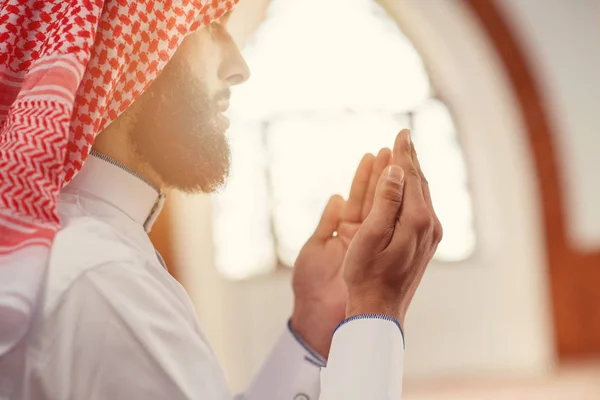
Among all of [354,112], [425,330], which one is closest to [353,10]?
[354,112]

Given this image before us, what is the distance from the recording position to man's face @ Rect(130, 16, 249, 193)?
1.12 m

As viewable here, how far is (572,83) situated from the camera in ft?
18.9

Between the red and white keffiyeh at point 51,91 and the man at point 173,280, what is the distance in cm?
1

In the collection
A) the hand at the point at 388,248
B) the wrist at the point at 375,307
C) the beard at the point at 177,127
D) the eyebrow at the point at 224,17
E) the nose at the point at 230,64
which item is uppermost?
the eyebrow at the point at 224,17

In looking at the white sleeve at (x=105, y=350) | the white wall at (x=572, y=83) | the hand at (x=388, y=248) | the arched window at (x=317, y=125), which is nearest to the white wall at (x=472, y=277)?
the arched window at (x=317, y=125)

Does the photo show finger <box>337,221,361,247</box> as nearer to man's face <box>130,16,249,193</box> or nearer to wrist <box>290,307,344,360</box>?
wrist <box>290,307,344,360</box>

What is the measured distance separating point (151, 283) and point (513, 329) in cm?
549

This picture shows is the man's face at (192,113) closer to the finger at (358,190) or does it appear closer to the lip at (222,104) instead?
the lip at (222,104)

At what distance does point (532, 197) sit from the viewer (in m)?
5.80

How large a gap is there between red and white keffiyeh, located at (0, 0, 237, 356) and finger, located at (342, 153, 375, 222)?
44 cm

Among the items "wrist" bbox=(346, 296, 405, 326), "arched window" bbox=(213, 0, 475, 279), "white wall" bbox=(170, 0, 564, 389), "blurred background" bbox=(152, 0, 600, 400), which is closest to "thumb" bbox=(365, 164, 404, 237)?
"wrist" bbox=(346, 296, 405, 326)

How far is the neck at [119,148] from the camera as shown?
1.08 m

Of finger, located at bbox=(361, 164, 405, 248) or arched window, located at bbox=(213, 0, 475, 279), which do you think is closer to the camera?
finger, located at bbox=(361, 164, 405, 248)

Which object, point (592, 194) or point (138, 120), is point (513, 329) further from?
point (138, 120)
